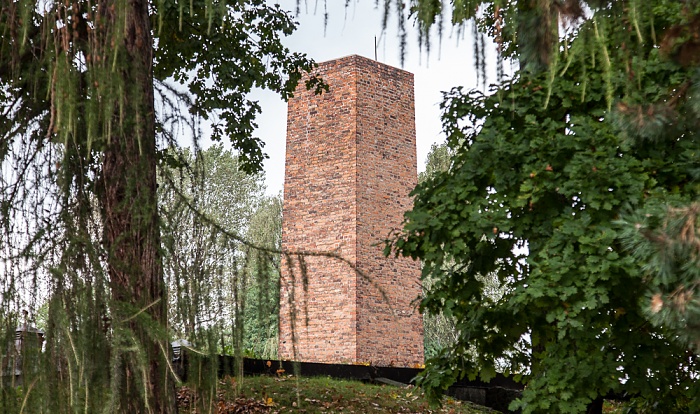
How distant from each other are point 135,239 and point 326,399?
280 inches

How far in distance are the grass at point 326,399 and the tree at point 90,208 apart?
17.7ft

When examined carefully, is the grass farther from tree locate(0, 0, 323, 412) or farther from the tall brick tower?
tree locate(0, 0, 323, 412)

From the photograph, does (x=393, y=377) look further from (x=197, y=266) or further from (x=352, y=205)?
(x=197, y=266)

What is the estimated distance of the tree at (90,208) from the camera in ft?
7.64

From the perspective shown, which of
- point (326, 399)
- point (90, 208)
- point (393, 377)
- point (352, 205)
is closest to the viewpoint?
point (90, 208)

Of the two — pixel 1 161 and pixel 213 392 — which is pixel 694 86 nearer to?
pixel 213 392

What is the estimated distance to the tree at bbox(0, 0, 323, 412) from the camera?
2328 millimetres

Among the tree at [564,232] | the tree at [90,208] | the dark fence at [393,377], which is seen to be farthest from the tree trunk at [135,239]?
the dark fence at [393,377]

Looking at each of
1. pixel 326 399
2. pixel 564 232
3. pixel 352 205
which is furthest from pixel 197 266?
pixel 352 205

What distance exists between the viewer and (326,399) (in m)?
9.73

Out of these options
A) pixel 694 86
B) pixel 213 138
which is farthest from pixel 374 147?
pixel 694 86

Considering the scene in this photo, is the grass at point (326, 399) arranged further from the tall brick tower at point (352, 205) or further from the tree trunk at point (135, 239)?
the tree trunk at point (135, 239)

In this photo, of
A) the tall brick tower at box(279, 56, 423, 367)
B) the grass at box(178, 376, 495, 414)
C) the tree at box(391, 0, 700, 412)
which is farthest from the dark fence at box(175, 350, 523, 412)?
the tree at box(391, 0, 700, 412)

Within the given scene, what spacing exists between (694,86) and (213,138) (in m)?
6.60
